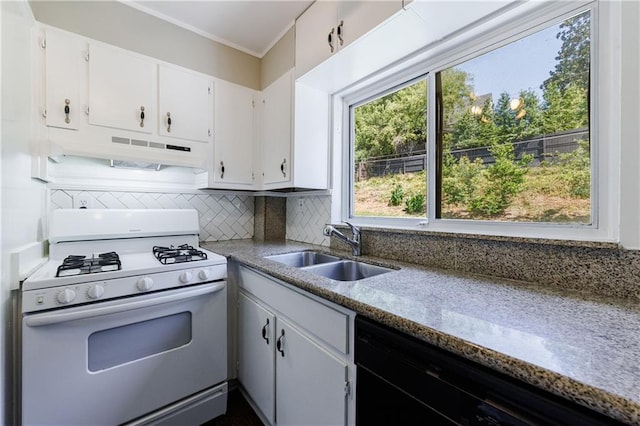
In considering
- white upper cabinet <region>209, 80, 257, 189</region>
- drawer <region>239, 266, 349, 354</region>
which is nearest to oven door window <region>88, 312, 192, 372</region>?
drawer <region>239, 266, 349, 354</region>

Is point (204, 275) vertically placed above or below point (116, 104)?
below

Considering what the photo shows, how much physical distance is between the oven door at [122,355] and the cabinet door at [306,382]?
48 centimetres

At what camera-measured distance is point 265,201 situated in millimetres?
2518

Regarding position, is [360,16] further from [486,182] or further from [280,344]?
[280,344]

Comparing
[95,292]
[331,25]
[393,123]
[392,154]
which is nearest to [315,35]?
[331,25]

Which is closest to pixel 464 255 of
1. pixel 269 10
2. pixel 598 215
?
pixel 598 215

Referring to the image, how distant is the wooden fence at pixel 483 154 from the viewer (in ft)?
3.55

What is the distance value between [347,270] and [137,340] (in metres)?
1.15

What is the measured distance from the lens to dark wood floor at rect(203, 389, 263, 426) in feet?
5.18

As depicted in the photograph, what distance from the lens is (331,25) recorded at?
1.55 meters

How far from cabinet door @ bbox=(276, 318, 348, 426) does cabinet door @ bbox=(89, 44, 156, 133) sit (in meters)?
1.56

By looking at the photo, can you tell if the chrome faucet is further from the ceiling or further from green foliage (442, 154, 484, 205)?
the ceiling

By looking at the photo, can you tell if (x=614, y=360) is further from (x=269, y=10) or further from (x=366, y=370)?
(x=269, y=10)

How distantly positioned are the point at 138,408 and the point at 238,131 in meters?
1.86
